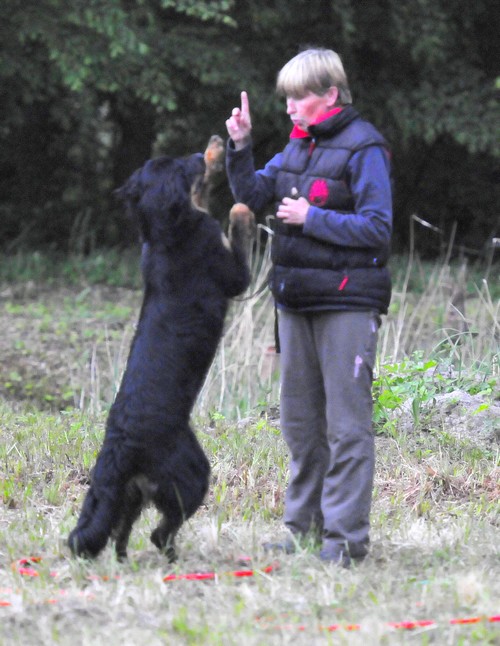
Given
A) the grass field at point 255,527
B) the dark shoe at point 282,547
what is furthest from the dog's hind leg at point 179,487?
the dark shoe at point 282,547

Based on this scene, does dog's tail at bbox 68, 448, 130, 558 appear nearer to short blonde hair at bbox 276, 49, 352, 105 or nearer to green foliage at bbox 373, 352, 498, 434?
short blonde hair at bbox 276, 49, 352, 105

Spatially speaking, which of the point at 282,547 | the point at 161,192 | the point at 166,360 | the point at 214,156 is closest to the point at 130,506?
the point at 166,360

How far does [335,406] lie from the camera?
14.5 feet

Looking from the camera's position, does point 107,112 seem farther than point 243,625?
Yes

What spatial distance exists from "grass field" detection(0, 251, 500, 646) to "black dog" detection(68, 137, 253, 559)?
22 centimetres

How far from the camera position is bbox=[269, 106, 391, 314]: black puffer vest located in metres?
4.37

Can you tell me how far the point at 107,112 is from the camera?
657 inches

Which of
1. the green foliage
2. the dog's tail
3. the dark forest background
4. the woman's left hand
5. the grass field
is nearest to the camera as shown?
the grass field

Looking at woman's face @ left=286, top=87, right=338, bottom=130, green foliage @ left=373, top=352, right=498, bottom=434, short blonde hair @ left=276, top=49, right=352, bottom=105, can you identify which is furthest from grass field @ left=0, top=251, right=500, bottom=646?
short blonde hair @ left=276, top=49, right=352, bottom=105

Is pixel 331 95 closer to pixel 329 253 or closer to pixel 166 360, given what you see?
pixel 329 253

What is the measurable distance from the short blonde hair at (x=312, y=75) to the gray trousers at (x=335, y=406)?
88 cm

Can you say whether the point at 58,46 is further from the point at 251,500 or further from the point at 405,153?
the point at 251,500

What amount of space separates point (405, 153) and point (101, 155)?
4.52m

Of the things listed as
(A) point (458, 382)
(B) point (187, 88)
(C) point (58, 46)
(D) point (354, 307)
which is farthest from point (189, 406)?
(B) point (187, 88)
